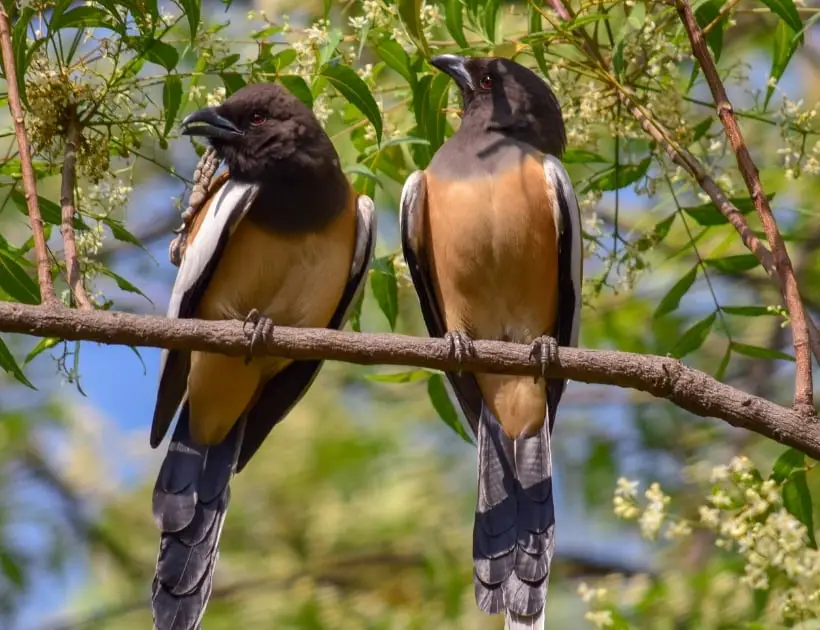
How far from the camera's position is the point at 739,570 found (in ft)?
18.7

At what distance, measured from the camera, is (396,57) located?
4.96m

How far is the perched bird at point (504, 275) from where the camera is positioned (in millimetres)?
5539

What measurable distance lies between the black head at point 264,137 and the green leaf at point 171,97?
662 millimetres

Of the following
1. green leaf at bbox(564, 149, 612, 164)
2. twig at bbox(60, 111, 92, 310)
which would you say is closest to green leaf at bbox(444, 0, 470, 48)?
green leaf at bbox(564, 149, 612, 164)

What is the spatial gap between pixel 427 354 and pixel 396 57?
4.03 ft

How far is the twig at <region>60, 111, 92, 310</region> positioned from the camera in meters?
4.40

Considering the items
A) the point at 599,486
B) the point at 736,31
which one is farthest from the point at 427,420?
the point at 736,31

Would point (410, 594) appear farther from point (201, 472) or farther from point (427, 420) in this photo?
point (201, 472)

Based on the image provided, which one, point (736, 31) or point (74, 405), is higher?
point (736, 31)

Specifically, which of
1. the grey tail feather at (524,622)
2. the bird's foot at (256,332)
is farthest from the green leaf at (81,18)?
the grey tail feather at (524,622)

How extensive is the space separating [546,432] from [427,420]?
3.34 metres

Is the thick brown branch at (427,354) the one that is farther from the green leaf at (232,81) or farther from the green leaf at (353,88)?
the green leaf at (232,81)

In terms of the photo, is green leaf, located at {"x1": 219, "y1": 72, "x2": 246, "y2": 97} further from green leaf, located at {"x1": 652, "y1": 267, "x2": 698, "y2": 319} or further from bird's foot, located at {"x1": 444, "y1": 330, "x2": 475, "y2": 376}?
green leaf, located at {"x1": 652, "y1": 267, "x2": 698, "y2": 319}

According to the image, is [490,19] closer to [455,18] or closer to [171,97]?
[455,18]
